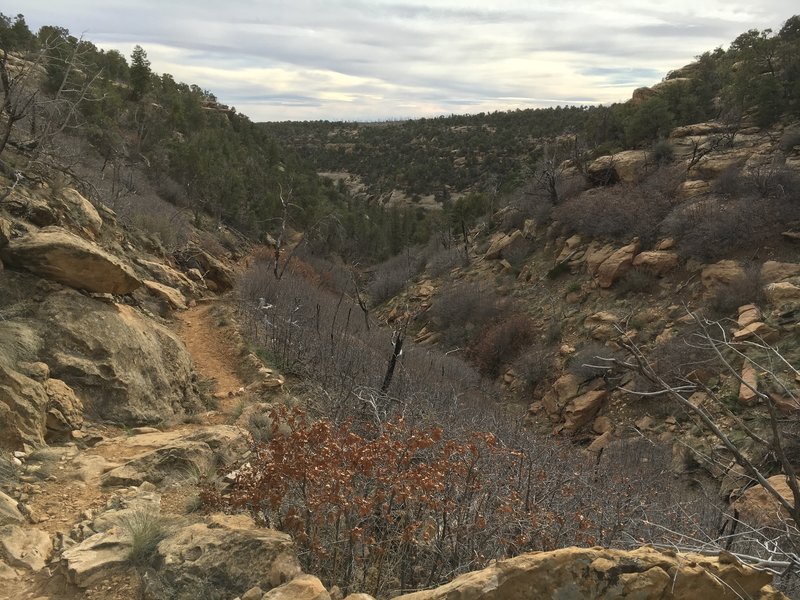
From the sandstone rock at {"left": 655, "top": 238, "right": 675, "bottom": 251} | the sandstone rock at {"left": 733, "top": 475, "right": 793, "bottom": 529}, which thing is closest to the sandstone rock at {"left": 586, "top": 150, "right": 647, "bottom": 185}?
the sandstone rock at {"left": 655, "top": 238, "right": 675, "bottom": 251}

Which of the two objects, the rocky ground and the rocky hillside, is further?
the rocky hillside

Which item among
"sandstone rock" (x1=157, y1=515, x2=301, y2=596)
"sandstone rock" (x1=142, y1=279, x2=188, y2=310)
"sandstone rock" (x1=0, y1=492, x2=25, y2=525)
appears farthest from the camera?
"sandstone rock" (x1=142, y1=279, x2=188, y2=310)

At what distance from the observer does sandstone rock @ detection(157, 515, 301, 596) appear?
3164 millimetres

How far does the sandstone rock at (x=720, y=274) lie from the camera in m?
12.1

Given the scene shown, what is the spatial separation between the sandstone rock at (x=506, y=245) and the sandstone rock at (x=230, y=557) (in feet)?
58.2

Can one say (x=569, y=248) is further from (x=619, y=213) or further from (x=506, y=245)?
(x=506, y=245)

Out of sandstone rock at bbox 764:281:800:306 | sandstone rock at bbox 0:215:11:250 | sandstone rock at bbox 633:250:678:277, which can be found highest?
sandstone rock at bbox 0:215:11:250

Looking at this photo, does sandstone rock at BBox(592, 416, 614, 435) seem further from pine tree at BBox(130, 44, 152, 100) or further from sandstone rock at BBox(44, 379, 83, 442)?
pine tree at BBox(130, 44, 152, 100)

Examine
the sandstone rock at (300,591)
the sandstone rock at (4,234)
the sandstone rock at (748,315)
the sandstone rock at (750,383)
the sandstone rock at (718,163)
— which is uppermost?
the sandstone rock at (718,163)

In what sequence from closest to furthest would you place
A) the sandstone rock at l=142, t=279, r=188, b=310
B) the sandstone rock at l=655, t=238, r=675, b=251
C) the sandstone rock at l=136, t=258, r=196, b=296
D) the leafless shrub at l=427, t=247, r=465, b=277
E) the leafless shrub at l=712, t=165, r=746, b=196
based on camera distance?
the sandstone rock at l=142, t=279, r=188, b=310
the sandstone rock at l=136, t=258, r=196, b=296
the sandstone rock at l=655, t=238, r=675, b=251
the leafless shrub at l=712, t=165, r=746, b=196
the leafless shrub at l=427, t=247, r=465, b=277

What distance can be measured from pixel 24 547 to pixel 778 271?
44.2 feet

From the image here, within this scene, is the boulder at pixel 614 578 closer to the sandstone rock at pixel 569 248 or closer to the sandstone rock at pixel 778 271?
the sandstone rock at pixel 778 271

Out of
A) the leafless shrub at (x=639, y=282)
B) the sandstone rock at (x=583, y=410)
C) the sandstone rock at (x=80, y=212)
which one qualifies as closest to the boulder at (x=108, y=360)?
the sandstone rock at (x=80, y=212)

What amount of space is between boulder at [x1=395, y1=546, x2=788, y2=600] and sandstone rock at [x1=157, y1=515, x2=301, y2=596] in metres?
1.10
